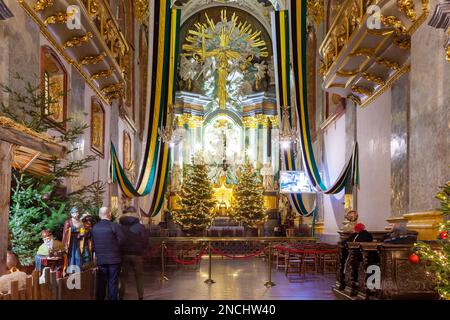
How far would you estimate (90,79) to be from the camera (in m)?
14.3

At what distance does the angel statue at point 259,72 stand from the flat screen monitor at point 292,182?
45.3 ft

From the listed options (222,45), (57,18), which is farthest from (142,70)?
(57,18)

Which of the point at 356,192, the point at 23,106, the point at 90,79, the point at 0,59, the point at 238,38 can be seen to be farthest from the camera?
the point at 238,38

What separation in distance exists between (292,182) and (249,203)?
7526mm

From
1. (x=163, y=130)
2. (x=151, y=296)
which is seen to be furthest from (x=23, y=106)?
(x=163, y=130)

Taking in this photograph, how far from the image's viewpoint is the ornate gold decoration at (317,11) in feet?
66.0

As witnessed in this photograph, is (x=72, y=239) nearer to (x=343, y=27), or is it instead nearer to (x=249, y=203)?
(x=343, y=27)

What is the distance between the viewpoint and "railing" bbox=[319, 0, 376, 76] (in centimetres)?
1173

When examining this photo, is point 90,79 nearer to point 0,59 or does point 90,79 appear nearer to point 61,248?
point 0,59

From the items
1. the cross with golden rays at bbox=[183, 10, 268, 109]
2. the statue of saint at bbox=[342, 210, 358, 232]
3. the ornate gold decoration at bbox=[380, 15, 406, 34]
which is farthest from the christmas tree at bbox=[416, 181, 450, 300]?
the cross with golden rays at bbox=[183, 10, 268, 109]

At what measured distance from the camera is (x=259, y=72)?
3153 centimetres

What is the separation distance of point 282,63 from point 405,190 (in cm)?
531

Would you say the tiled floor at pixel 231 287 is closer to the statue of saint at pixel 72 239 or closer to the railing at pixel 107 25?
the statue of saint at pixel 72 239

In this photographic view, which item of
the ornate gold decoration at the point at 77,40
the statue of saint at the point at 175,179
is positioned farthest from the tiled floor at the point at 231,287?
the statue of saint at the point at 175,179
